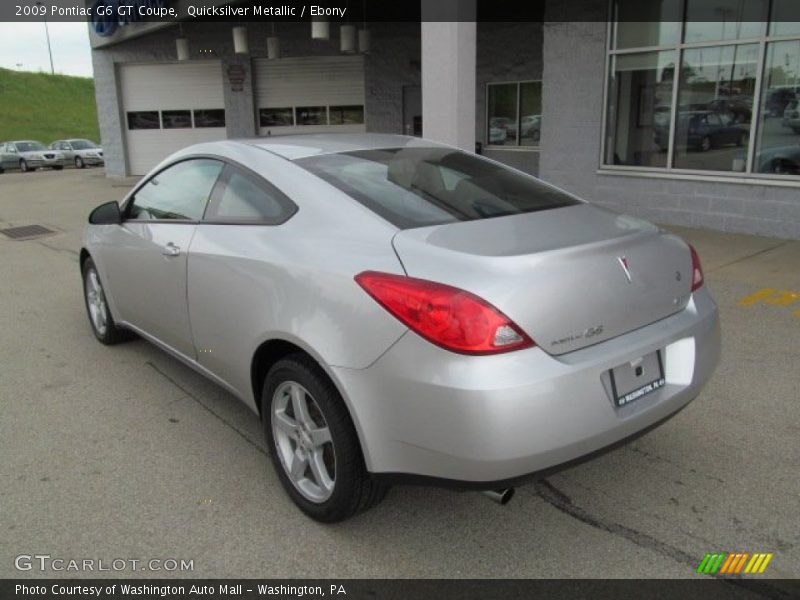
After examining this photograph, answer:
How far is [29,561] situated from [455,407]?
1833 millimetres

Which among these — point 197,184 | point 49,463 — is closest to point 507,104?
point 197,184

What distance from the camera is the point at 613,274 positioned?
2523 mm

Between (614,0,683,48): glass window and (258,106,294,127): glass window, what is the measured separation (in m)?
11.7

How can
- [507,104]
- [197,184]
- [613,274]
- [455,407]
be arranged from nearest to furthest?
[455,407] → [613,274] → [197,184] → [507,104]

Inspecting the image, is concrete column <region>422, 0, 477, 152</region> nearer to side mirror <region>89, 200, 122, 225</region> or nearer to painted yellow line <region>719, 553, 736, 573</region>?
side mirror <region>89, 200, 122, 225</region>

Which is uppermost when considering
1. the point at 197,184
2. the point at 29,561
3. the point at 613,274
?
the point at 197,184

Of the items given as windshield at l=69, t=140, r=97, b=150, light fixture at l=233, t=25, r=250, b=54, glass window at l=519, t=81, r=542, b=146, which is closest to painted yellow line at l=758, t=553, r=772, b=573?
glass window at l=519, t=81, r=542, b=146

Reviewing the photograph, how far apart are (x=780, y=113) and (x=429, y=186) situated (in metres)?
7.03

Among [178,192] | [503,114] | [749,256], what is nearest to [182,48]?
[503,114]

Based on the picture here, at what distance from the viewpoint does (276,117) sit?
1927 centimetres

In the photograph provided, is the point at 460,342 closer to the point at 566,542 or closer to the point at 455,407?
the point at 455,407

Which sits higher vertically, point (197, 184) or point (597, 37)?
point (597, 37)

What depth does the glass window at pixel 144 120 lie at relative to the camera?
20.8 metres

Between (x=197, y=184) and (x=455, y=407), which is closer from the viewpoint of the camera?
(x=455, y=407)
